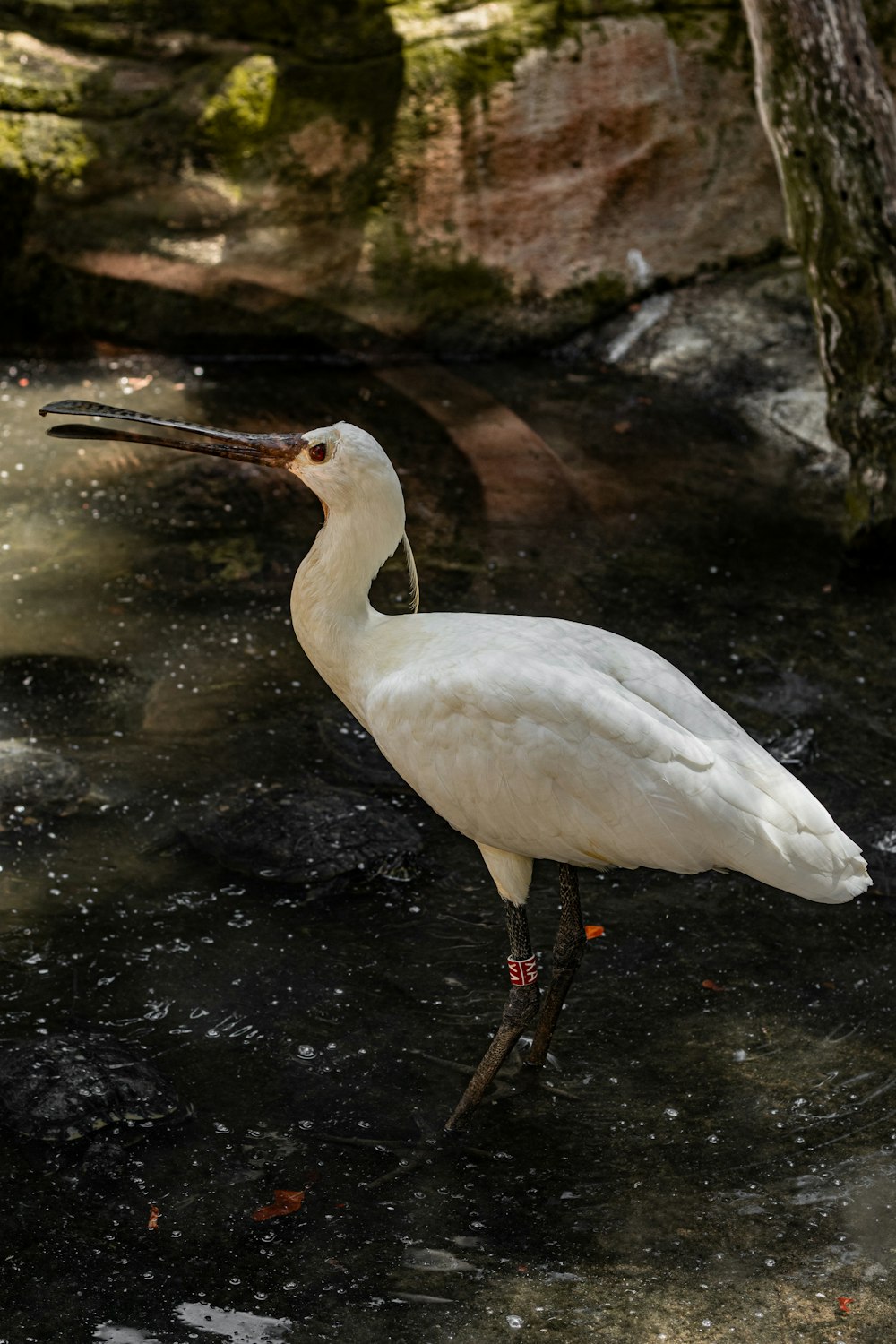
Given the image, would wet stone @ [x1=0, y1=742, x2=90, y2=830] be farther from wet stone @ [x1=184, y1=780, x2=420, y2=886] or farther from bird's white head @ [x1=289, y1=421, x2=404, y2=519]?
bird's white head @ [x1=289, y1=421, x2=404, y2=519]

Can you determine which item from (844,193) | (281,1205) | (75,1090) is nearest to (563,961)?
(281,1205)

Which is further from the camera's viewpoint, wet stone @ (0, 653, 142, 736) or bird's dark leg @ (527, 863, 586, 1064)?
wet stone @ (0, 653, 142, 736)

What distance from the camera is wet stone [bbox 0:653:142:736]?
5105 mm

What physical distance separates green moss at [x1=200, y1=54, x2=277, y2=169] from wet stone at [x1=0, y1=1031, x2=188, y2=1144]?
5838mm

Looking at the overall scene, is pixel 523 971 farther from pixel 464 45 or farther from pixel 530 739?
pixel 464 45

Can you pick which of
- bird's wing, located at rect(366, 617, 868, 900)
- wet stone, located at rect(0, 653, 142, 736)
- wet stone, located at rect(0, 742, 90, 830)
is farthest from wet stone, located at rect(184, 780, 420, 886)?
bird's wing, located at rect(366, 617, 868, 900)

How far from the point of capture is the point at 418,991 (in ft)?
13.3

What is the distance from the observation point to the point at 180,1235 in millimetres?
3232

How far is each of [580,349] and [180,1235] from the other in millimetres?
6314

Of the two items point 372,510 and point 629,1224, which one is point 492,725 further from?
point 629,1224

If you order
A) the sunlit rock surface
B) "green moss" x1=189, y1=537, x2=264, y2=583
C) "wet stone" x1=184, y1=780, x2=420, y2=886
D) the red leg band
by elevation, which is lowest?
"green moss" x1=189, y1=537, x2=264, y2=583

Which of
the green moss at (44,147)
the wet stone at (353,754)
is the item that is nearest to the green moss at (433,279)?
the green moss at (44,147)

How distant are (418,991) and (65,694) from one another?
6.09ft

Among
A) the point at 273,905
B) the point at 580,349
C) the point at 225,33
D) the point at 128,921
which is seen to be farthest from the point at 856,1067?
the point at 225,33
